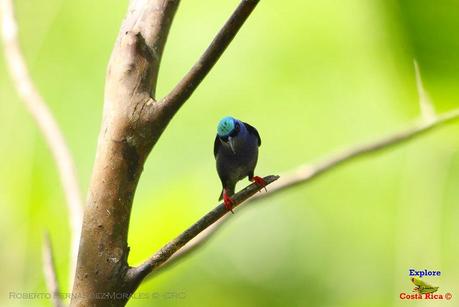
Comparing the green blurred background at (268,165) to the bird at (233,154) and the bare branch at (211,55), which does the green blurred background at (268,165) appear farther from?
the bare branch at (211,55)

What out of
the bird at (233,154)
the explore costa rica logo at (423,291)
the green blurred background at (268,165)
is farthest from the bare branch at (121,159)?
the explore costa rica logo at (423,291)

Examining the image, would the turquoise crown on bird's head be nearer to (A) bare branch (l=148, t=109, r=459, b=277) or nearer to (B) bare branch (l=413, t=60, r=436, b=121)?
(A) bare branch (l=148, t=109, r=459, b=277)

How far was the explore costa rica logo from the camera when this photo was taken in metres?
1.18

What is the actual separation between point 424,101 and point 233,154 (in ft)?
1.04

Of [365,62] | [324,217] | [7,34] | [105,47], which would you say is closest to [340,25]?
[365,62]

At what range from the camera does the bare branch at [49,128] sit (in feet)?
3.07

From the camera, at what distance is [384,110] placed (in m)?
1.64

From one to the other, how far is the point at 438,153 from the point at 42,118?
898 millimetres

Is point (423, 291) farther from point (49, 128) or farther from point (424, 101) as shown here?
point (49, 128)

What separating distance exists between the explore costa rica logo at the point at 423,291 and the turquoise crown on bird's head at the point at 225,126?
0.52 metres

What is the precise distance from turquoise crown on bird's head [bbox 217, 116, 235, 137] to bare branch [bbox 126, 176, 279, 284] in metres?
0.25

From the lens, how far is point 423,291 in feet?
3.87

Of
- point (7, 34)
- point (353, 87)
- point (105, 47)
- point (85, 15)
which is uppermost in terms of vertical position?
point (85, 15)

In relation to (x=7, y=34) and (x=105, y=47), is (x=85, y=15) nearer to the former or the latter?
(x=105, y=47)
